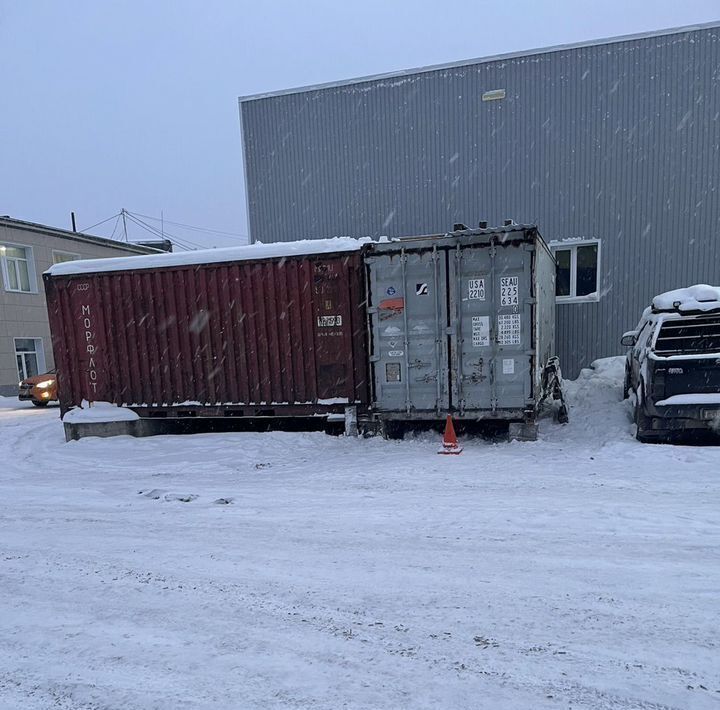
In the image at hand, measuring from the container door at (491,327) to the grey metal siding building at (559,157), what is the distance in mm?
6732

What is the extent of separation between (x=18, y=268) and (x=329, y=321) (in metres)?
19.2

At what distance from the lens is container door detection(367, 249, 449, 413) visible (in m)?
7.19

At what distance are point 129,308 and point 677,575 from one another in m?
8.64

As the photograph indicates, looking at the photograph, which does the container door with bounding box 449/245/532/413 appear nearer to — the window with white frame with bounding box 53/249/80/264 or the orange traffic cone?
the orange traffic cone

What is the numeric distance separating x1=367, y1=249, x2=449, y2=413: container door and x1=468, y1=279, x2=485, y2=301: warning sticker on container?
40 centimetres

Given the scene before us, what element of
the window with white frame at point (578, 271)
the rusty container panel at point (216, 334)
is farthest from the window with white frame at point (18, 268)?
Answer: the window with white frame at point (578, 271)

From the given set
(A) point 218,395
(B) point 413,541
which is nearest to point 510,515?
(B) point 413,541

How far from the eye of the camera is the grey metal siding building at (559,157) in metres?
11.8

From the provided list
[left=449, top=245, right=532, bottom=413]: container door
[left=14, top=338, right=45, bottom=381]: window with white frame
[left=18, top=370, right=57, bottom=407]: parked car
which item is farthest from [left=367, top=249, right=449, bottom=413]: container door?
[left=14, top=338, right=45, bottom=381]: window with white frame

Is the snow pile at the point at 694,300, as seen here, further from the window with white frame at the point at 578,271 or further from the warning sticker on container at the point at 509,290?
the window with white frame at the point at 578,271

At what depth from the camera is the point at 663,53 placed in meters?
11.6

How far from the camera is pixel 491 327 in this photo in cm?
704

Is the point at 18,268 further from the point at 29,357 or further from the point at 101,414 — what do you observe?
the point at 101,414

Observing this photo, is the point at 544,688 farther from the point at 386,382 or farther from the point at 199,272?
the point at 199,272
